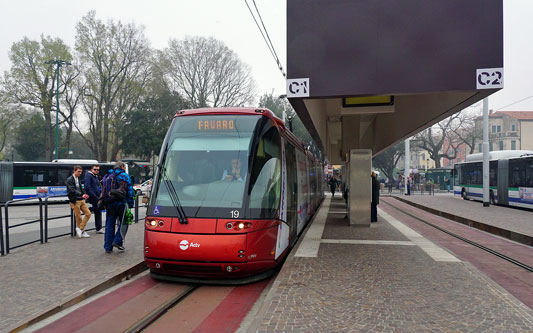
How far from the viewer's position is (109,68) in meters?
33.7

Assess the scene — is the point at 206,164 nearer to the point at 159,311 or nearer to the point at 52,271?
the point at 159,311

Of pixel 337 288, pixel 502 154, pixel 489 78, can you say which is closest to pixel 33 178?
pixel 337 288

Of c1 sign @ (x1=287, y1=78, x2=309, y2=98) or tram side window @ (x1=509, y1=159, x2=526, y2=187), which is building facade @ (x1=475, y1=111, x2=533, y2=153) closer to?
tram side window @ (x1=509, y1=159, x2=526, y2=187)

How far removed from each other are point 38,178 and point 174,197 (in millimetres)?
21578

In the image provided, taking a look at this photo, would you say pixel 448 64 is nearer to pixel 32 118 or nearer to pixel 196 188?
pixel 196 188

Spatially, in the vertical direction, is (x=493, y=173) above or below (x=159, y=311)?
above

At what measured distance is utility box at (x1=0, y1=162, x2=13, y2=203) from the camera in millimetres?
21844

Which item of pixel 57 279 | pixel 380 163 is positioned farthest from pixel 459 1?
pixel 380 163

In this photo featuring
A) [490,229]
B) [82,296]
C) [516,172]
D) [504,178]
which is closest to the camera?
[82,296]

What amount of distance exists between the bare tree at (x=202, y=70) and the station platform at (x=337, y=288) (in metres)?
28.6

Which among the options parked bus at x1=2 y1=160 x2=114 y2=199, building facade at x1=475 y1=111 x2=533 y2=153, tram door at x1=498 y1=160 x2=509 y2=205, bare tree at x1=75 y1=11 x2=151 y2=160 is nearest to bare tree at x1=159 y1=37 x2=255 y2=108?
bare tree at x1=75 y1=11 x2=151 y2=160

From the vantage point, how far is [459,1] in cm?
603

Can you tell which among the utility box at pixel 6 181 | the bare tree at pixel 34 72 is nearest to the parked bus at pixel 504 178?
the utility box at pixel 6 181

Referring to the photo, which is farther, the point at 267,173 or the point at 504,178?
the point at 504,178
